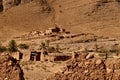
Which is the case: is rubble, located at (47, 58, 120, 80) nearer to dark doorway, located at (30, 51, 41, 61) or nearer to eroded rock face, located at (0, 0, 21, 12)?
dark doorway, located at (30, 51, 41, 61)

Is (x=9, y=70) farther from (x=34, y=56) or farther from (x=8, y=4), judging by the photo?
(x=8, y=4)

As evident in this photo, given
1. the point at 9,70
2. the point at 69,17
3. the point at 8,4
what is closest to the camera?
the point at 9,70

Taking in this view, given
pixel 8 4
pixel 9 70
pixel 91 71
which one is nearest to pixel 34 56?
pixel 9 70

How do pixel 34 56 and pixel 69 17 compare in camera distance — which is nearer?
pixel 34 56

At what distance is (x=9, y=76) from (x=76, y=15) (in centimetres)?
5604

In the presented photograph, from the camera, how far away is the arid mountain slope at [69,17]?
6012 centimetres

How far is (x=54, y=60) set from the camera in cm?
2703

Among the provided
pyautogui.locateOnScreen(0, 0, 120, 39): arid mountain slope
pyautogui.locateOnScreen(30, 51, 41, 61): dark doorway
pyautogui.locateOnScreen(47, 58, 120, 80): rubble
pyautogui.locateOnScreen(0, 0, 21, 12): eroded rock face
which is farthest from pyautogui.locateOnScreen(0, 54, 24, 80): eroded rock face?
pyautogui.locateOnScreen(0, 0, 21, 12): eroded rock face

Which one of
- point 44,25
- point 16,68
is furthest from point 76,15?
point 16,68

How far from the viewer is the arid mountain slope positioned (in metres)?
60.1

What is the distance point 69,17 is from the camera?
216ft

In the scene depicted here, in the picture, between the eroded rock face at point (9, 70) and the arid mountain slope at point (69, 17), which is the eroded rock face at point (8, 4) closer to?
the arid mountain slope at point (69, 17)

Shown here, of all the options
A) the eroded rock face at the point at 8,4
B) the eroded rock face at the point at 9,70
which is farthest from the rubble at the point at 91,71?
the eroded rock face at the point at 8,4

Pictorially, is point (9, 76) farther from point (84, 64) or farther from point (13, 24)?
point (13, 24)
